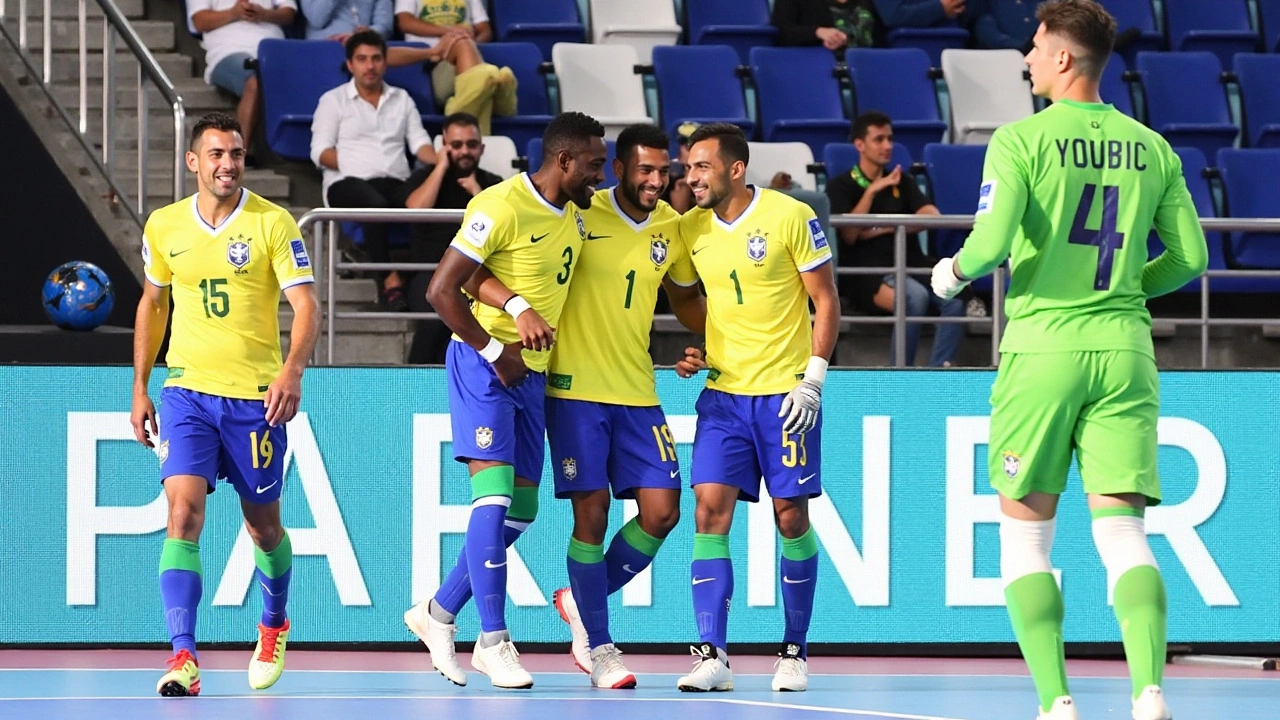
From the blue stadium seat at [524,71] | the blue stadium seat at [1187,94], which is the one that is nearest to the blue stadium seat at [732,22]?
the blue stadium seat at [524,71]

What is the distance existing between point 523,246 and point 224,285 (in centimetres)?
114

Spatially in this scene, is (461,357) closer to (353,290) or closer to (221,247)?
(221,247)

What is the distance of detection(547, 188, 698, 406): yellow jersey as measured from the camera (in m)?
7.48

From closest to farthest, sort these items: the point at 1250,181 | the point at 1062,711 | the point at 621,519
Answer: the point at 1062,711
the point at 621,519
the point at 1250,181

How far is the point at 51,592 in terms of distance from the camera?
8.93 meters

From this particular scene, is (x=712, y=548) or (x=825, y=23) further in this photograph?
(x=825, y=23)

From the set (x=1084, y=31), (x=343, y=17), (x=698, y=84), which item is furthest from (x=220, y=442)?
(x=698, y=84)

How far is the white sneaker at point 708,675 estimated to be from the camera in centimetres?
728

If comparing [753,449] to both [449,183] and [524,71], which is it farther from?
[524,71]

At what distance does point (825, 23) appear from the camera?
13.4 meters

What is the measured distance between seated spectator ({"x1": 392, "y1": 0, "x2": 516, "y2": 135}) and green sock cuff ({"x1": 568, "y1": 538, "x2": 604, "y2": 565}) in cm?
485

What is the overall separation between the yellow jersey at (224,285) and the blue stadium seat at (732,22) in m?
6.72

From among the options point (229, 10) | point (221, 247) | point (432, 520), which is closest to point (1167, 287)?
point (221, 247)

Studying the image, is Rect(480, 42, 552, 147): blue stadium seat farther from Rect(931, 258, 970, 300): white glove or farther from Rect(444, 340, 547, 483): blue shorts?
Rect(931, 258, 970, 300): white glove
